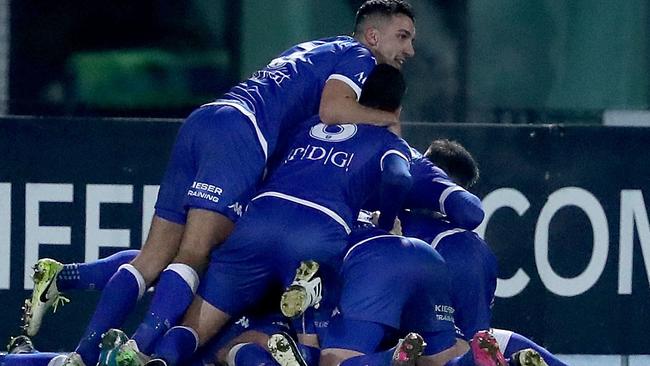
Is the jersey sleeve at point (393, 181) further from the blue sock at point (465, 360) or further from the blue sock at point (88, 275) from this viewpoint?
the blue sock at point (88, 275)

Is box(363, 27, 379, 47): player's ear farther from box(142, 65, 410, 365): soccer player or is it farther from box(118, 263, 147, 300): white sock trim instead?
box(118, 263, 147, 300): white sock trim

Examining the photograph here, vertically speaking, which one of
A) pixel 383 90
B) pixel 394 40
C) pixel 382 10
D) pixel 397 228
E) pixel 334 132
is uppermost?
pixel 382 10

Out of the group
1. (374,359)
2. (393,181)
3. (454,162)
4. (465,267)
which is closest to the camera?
(374,359)

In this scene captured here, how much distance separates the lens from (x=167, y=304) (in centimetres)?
702

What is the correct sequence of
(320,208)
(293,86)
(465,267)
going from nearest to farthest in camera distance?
(320,208)
(465,267)
(293,86)

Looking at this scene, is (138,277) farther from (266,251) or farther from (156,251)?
(266,251)

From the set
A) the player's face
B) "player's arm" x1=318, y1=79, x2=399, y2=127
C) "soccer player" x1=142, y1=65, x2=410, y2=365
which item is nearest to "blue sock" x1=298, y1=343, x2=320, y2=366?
"soccer player" x1=142, y1=65, x2=410, y2=365

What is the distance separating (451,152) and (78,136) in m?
2.23

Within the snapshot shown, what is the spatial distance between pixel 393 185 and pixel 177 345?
3.29ft

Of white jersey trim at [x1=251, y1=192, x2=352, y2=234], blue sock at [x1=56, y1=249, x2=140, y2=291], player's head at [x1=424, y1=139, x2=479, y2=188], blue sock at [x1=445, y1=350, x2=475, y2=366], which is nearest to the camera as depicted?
blue sock at [x1=445, y1=350, x2=475, y2=366]

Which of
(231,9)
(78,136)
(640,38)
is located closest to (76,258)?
(78,136)

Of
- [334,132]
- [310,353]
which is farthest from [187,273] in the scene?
[334,132]

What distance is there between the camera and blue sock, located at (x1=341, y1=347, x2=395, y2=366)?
263 inches

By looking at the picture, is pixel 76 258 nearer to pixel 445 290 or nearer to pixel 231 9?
pixel 231 9
